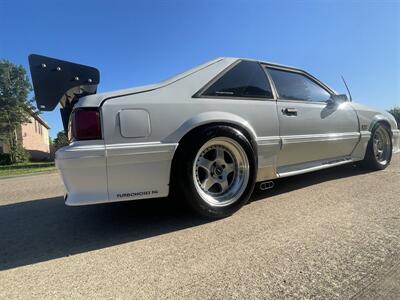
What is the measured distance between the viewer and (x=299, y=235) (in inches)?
90.7

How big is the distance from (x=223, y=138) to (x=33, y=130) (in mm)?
36451

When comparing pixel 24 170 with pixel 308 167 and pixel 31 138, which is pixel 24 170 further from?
pixel 31 138


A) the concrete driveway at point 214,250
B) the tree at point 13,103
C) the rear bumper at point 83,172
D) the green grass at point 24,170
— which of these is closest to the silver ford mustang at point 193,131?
the rear bumper at point 83,172

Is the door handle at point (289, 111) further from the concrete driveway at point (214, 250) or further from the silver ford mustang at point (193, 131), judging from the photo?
the concrete driveway at point (214, 250)

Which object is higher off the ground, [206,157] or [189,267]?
[206,157]

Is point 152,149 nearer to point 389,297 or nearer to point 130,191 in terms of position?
point 130,191

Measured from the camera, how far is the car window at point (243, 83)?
3016mm

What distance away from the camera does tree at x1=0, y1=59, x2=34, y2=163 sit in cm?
2580

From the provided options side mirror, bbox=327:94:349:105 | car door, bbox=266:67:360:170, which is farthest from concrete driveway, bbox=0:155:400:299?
side mirror, bbox=327:94:349:105

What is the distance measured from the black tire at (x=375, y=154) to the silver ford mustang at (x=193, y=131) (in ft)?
3.43

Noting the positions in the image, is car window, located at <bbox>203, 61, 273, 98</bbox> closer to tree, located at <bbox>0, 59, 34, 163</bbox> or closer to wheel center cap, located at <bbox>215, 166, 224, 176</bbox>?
wheel center cap, located at <bbox>215, 166, 224, 176</bbox>

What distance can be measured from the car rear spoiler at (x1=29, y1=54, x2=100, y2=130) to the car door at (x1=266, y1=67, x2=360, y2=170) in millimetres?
2015

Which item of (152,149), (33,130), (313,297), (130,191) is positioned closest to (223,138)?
(152,149)

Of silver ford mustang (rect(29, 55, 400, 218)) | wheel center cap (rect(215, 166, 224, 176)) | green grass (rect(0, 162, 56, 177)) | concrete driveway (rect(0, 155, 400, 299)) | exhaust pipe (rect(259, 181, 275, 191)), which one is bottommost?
green grass (rect(0, 162, 56, 177))
